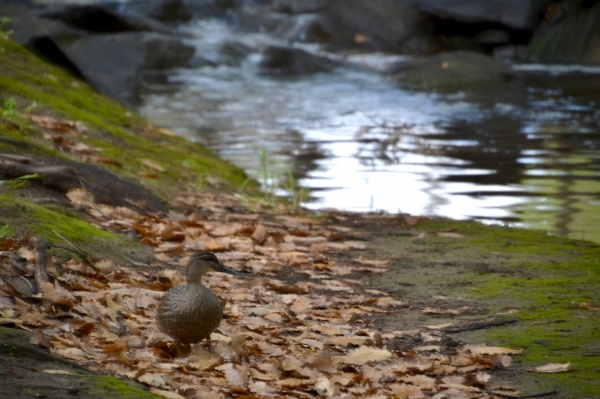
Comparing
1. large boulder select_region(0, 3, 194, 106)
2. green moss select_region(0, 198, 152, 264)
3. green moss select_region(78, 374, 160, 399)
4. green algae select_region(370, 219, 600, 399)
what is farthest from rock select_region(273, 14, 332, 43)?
green moss select_region(78, 374, 160, 399)

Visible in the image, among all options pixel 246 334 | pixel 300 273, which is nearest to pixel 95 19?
pixel 300 273

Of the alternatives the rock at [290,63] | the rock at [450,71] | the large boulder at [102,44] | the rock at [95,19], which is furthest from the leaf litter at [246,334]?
the rock at [95,19]

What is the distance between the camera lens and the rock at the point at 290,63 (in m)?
24.3

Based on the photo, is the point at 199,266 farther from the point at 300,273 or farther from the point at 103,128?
the point at 103,128

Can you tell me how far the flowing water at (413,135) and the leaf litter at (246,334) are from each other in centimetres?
389

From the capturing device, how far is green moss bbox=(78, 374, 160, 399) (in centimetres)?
326

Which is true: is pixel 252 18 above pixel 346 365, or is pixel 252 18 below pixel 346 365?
above

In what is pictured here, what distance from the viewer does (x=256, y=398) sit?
3.63 meters

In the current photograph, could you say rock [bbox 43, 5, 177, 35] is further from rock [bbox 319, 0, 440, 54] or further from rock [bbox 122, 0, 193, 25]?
rock [bbox 319, 0, 440, 54]

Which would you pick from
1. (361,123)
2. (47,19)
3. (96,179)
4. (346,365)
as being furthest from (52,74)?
(47,19)

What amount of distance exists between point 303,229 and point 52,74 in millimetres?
6291

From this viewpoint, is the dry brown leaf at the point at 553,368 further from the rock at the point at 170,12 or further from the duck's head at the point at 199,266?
the rock at the point at 170,12

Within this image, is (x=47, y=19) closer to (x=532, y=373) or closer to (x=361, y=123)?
(x=361, y=123)

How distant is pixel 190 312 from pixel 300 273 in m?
2.22
